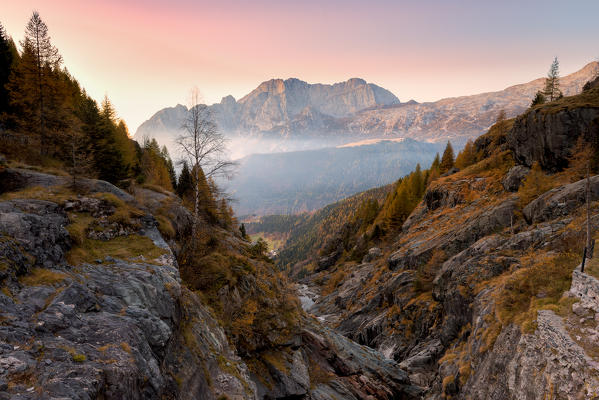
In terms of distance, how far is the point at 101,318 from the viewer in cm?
813

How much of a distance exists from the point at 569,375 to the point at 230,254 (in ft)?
66.1

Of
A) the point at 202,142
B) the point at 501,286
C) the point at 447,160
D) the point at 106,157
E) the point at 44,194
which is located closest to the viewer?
the point at 44,194

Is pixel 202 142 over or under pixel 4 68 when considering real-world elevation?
under

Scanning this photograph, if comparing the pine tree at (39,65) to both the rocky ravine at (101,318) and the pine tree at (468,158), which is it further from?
the pine tree at (468,158)

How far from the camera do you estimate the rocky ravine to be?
20.0ft

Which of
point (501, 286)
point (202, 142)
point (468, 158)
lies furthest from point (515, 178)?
point (202, 142)

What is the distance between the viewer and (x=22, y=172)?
15203mm

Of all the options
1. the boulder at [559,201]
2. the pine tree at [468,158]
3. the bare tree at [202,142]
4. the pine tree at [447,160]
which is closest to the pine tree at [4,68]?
the bare tree at [202,142]

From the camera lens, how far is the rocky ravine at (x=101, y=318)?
6.09 metres

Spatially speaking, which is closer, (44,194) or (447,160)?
(44,194)

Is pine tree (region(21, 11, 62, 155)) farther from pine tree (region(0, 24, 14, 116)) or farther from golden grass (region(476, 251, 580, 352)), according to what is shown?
golden grass (region(476, 251, 580, 352))

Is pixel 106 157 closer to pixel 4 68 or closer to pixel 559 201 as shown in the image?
pixel 4 68

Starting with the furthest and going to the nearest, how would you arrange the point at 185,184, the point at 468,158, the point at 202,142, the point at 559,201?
1. the point at 468,158
2. the point at 185,184
3. the point at 559,201
4. the point at 202,142

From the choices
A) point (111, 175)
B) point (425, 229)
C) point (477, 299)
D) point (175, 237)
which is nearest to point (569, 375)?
point (477, 299)
